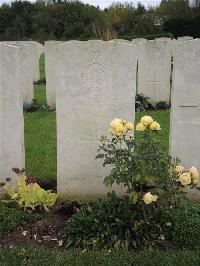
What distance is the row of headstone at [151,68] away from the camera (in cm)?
1123

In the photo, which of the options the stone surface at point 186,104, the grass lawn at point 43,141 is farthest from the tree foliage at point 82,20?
the stone surface at point 186,104

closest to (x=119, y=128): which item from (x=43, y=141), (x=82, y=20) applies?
(x=43, y=141)

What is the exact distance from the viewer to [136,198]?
4.26 m

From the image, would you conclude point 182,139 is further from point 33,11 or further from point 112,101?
point 33,11

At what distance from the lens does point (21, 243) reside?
14.8 feet

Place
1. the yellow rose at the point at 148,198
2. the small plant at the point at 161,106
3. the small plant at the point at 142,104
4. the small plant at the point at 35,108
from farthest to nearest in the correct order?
the small plant at the point at 161,106 → the small plant at the point at 35,108 → the small plant at the point at 142,104 → the yellow rose at the point at 148,198

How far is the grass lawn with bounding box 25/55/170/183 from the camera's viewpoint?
671 cm

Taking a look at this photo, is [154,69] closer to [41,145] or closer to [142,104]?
[142,104]

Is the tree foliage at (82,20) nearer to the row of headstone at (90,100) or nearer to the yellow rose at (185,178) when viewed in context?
the row of headstone at (90,100)

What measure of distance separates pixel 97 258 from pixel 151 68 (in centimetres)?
795

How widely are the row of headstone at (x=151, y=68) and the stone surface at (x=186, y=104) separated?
19.9ft

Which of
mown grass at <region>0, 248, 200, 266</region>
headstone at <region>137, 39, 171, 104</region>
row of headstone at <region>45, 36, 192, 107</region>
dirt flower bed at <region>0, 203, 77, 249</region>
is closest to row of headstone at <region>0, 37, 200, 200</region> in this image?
dirt flower bed at <region>0, 203, 77, 249</region>

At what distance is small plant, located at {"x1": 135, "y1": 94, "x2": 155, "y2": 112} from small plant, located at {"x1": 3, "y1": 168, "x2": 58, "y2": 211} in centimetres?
612

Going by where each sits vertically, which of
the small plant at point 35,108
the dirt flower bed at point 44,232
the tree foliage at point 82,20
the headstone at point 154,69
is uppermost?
the tree foliage at point 82,20
